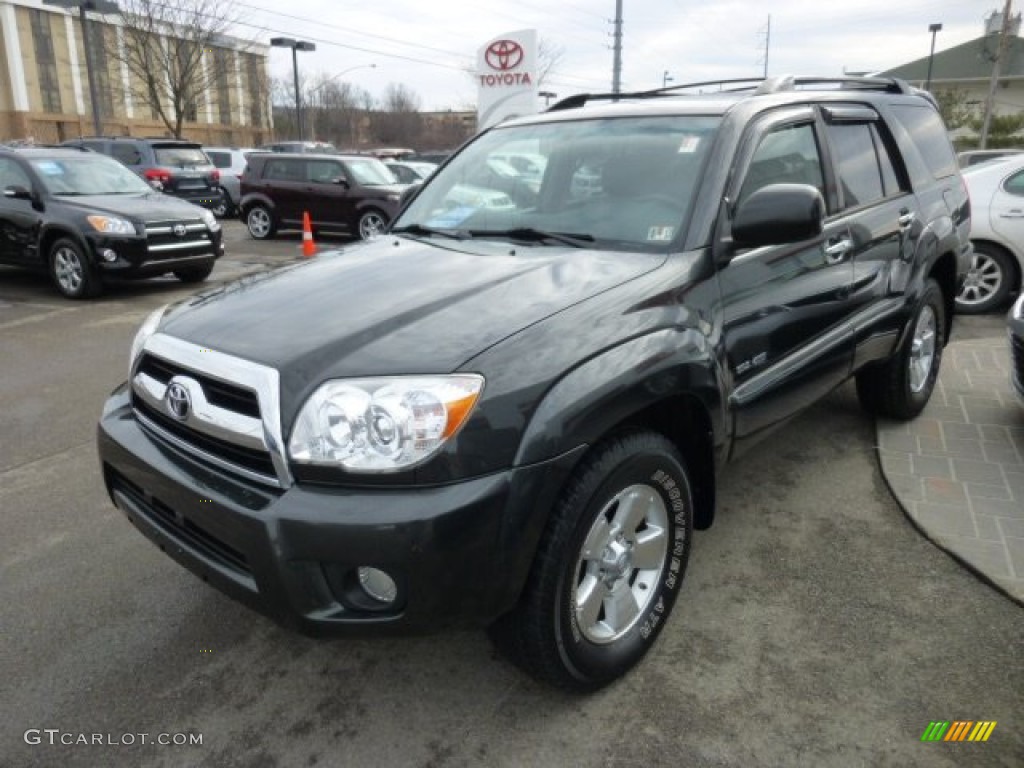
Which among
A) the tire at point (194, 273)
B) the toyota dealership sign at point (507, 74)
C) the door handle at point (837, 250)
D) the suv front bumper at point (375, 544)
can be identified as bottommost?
the tire at point (194, 273)

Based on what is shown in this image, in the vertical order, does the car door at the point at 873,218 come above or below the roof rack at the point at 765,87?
below

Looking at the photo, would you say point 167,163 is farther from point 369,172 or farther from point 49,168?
point 49,168

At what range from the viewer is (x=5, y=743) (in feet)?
7.38

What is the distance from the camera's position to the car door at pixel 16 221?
873 cm

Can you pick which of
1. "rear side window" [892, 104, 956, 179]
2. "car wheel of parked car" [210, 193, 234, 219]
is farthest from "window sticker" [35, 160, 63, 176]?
"rear side window" [892, 104, 956, 179]

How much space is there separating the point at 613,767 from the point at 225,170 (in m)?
20.2

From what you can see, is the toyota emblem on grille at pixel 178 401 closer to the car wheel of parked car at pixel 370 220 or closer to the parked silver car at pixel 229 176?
the car wheel of parked car at pixel 370 220

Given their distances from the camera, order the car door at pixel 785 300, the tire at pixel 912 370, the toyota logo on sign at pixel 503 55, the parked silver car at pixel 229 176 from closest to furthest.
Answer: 1. the car door at pixel 785 300
2. the tire at pixel 912 370
3. the toyota logo on sign at pixel 503 55
4. the parked silver car at pixel 229 176

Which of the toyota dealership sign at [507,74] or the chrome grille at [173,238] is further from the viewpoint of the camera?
the toyota dealership sign at [507,74]

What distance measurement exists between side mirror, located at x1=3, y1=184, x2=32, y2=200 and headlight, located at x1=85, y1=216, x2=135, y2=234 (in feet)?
3.14

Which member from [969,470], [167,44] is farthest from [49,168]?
[167,44]

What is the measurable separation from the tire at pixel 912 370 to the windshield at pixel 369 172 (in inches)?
426

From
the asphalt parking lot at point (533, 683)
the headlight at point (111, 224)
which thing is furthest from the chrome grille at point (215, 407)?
the headlight at point (111, 224)

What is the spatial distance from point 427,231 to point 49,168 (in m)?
7.76
